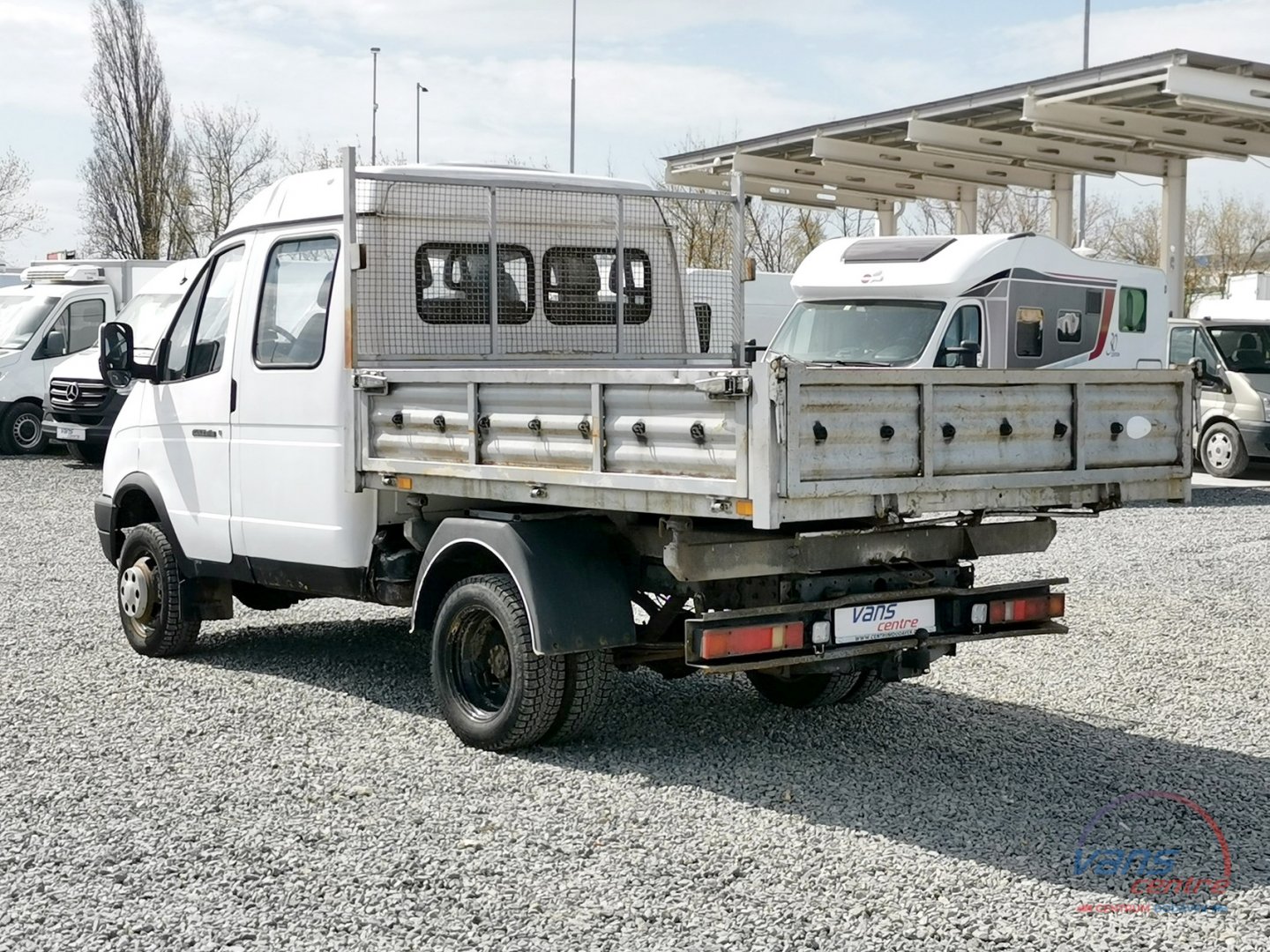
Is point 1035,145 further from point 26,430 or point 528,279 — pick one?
point 528,279

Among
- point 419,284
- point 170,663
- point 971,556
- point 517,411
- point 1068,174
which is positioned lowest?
point 170,663

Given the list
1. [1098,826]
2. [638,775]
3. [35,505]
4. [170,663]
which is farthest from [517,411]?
[35,505]

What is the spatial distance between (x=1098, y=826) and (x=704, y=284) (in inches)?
163

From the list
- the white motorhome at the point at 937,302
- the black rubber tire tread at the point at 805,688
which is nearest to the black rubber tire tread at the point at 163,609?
the black rubber tire tread at the point at 805,688

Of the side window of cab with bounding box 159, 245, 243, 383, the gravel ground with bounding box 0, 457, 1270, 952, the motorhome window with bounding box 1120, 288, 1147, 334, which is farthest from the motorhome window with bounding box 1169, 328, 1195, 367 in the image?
the side window of cab with bounding box 159, 245, 243, 383

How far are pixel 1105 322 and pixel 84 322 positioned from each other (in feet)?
48.3

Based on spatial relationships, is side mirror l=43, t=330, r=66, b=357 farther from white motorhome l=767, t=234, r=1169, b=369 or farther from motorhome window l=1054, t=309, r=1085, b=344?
motorhome window l=1054, t=309, r=1085, b=344

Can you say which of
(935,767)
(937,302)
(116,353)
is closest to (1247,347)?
(937,302)

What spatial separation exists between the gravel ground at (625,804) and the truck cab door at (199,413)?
0.82 metres

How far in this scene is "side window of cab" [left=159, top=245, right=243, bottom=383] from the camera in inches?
323

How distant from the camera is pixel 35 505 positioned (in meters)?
17.5

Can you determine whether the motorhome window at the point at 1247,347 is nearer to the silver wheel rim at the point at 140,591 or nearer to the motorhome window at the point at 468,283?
the motorhome window at the point at 468,283

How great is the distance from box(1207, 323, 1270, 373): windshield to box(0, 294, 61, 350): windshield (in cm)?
1619

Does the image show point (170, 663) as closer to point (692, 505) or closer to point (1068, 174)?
point (692, 505)
